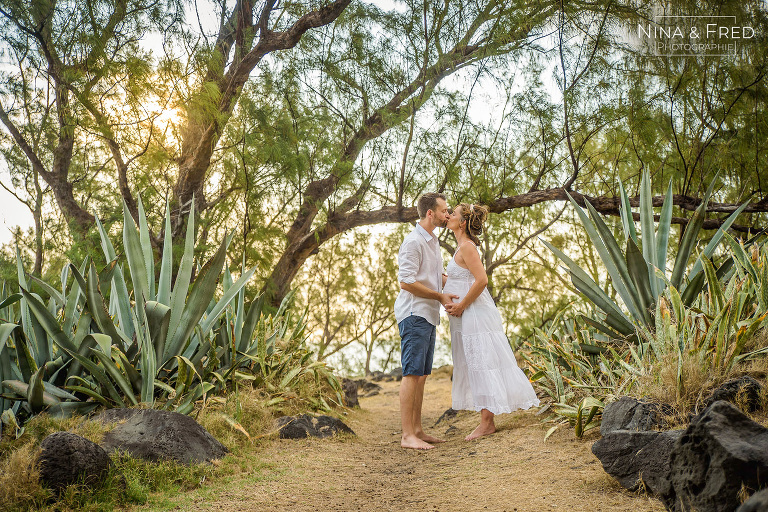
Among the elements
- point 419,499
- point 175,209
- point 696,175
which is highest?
point 696,175

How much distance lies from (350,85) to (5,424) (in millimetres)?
4795

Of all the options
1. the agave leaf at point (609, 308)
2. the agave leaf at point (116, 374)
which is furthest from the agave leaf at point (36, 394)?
the agave leaf at point (609, 308)

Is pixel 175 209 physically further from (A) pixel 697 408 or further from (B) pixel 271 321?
(A) pixel 697 408

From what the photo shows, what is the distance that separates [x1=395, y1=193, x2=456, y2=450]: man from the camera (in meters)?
3.90

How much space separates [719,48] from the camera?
5.97 m

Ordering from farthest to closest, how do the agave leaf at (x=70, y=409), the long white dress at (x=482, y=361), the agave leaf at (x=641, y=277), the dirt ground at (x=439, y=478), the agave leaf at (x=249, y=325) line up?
1. the agave leaf at (x=249, y=325)
2. the long white dress at (x=482, y=361)
3. the agave leaf at (x=641, y=277)
4. the agave leaf at (x=70, y=409)
5. the dirt ground at (x=439, y=478)

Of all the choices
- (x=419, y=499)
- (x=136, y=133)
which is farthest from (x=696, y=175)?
(x=136, y=133)

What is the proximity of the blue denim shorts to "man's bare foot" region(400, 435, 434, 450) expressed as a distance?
1.47ft

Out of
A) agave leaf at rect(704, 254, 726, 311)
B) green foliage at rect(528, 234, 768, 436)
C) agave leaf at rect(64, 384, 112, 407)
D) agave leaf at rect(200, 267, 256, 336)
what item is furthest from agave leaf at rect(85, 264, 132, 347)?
agave leaf at rect(704, 254, 726, 311)

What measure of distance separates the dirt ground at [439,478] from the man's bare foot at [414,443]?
0.22 ft

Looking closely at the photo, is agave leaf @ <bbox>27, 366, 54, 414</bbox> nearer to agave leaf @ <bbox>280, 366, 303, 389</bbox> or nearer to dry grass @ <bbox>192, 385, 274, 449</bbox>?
dry grass @ <bbox>192, 385, 274, 449</bbox>

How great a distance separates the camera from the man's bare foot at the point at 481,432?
382 centimetres

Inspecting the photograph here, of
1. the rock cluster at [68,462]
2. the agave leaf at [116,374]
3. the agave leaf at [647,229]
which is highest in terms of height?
the agave leaf at [647,229]

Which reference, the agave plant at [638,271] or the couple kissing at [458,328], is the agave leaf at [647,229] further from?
→ the couple kissing at [458,328]
